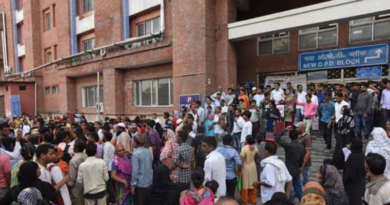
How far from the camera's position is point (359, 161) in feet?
14.1

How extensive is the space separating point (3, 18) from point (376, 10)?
35.3m

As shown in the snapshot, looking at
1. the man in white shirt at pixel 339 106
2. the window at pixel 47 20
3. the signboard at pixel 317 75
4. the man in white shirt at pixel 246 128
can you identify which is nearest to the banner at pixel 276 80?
the signboard at pixel 317 75

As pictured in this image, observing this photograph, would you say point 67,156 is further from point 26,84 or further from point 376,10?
point 26,84

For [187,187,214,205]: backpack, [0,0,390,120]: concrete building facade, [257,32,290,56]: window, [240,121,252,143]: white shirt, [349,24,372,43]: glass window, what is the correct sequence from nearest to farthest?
1. [187,187,214,205]: backpack
2. [240,121,252,143]: white shirt
3. [349,24,372,43]: glass window
4. [0,0,390,120]: concrete building facade
5. [257,32,290,56]: window

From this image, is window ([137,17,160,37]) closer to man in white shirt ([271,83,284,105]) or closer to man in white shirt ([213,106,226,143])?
man in white shirt ([271,83,284,105])

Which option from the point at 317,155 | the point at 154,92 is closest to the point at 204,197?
the point at 317,155

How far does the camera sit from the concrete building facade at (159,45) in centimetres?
1170

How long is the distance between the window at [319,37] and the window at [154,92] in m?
7.20

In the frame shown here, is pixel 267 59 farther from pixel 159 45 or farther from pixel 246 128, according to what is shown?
pixel 246 128

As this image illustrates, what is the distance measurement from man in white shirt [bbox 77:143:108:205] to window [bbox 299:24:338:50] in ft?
37.4

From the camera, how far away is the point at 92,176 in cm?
433

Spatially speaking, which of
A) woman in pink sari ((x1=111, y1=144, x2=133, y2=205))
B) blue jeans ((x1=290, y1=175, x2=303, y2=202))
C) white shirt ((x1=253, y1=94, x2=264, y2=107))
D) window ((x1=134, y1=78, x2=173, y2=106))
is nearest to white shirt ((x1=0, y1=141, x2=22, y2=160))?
woman in pink sari ((x1=111, y1=144, x2=133, y2=205))

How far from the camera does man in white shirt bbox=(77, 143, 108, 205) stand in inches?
169

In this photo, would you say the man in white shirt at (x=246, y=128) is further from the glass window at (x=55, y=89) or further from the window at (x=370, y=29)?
the glass window at (x=55, y=89)
